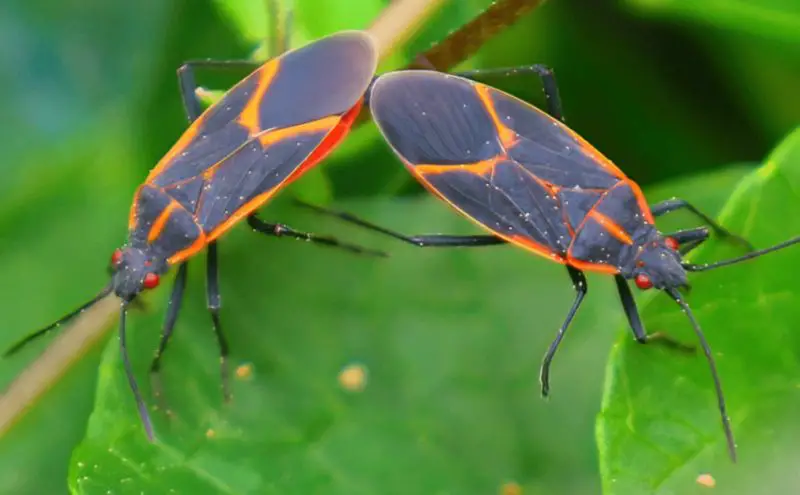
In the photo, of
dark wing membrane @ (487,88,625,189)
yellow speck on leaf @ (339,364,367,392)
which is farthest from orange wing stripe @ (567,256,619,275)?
yellow speck on leaf @ (339,364,367,392)

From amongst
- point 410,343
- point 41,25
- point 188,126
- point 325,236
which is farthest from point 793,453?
point 41,25

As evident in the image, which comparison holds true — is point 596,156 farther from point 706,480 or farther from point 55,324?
point 55,324

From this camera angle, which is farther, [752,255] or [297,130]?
[297,130]

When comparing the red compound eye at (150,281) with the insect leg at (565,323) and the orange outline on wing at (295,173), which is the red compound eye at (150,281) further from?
the insect leg at (565,323)

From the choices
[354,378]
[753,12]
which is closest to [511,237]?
[354,378]

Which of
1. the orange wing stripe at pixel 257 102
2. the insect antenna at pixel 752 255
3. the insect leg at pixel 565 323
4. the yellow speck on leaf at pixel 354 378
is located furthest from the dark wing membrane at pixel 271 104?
the insect antenna at pixel 752 255

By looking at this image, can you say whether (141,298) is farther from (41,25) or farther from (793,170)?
(793,170)
